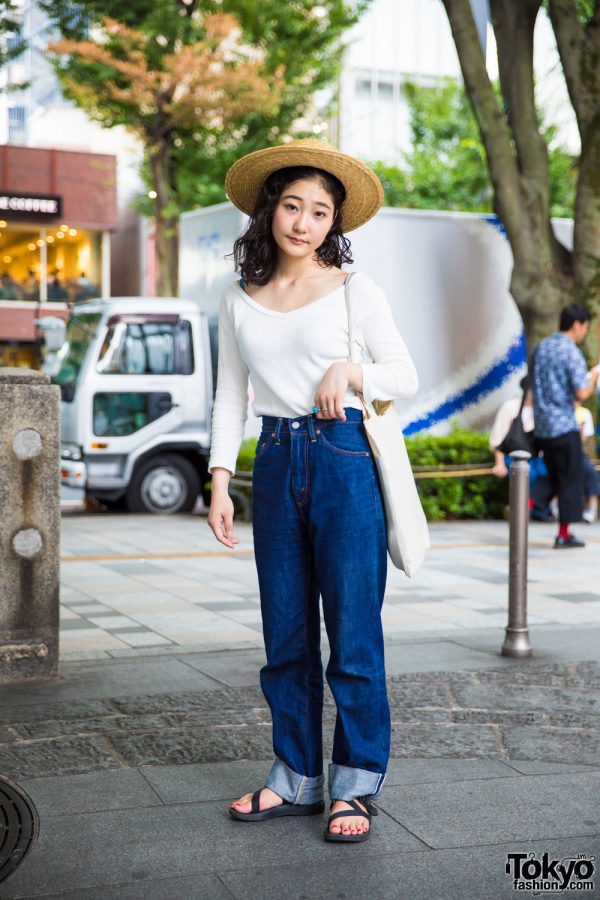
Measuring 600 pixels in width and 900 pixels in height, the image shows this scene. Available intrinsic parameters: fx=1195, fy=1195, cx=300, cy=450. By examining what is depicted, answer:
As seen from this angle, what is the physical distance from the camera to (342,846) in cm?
327

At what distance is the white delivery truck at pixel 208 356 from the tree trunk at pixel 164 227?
702cm

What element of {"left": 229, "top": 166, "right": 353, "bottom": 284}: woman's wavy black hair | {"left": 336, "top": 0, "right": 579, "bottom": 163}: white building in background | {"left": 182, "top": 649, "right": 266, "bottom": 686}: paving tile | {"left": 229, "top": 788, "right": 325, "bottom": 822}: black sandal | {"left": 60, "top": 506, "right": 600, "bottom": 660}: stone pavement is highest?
{"left": 336, "top": 0, "right": 579, "bottom": 163}: white building in background

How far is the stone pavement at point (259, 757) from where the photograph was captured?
308 cm

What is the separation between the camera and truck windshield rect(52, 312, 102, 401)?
13000mm

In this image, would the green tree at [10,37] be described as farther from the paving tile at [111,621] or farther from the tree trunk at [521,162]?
the paving tile at [111,621]

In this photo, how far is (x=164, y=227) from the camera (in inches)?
827

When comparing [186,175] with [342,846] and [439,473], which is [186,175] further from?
[342,846]

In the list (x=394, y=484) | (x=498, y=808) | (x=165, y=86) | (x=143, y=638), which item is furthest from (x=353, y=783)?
(x=165, y=86)

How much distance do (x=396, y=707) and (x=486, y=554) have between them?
16.8ft

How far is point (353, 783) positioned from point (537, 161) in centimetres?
998

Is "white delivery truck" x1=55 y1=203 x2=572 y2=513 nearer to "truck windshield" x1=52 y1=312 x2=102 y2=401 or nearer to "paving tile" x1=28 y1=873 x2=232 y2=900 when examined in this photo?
"truck windshield" x1=52 y1=312 x2=102 y2=401

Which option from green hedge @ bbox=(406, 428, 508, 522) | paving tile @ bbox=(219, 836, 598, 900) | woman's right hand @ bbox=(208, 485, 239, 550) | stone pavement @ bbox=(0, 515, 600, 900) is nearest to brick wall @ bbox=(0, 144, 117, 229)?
green hedge @ bbox=(406, 428, 508, 522)

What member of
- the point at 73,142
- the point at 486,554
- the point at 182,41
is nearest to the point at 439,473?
the point at 486,554

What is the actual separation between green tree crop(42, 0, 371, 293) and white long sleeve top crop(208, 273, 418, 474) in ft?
55.2
